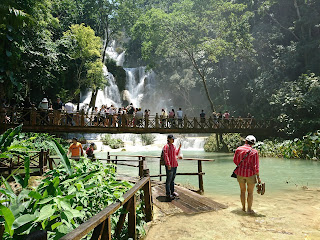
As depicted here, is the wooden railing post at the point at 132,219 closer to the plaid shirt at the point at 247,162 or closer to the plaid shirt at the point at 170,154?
the plaid shirt at the point at 170,154

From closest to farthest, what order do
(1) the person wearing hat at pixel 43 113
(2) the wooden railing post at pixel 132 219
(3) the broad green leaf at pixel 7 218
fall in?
(3) the broad green leaf at pixel 7 218
(2) the wooden railing post at pixel 132 219
(1) the person wearing hat at pixel 43 113

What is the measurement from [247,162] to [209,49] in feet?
70.3

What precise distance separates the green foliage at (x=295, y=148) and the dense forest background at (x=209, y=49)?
2.00 metres

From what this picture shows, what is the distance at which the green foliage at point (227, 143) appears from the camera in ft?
85.3

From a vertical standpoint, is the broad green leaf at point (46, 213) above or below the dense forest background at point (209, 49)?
below

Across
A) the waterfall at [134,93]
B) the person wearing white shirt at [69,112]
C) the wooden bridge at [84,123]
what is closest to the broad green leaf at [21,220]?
the wooden bridge at [84,123]

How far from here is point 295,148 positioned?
19266 mm

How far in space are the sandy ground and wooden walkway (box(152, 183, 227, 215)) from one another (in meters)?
0.21

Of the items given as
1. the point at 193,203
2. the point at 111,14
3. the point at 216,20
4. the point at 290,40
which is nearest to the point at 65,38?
the point at 111,14

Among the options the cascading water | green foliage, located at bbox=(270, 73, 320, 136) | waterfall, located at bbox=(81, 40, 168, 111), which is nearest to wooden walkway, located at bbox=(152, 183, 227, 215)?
green foliage, located at bbox=(270, 73, 320, 136)

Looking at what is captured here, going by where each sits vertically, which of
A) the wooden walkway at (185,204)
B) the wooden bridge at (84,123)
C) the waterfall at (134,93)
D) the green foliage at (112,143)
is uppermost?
the waterfall at (134,93)

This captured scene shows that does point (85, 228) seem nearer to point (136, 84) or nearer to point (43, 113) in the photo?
point (43, 113)

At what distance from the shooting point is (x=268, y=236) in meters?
4.40

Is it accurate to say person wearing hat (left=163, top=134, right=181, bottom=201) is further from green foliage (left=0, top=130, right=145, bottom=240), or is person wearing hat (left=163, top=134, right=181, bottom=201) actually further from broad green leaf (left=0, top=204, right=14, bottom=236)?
broad green leaf (left=0, top=204, right=14, bottom=236)
